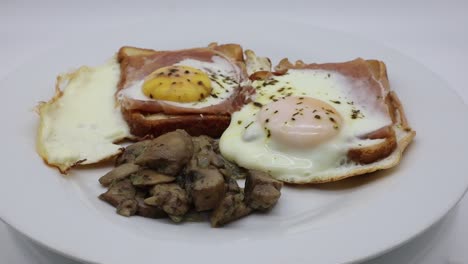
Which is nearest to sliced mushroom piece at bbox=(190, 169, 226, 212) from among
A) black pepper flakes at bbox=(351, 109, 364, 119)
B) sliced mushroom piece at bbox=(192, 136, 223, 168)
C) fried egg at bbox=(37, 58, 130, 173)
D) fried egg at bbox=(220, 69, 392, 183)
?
sliced mushroom piece at bbox=(192, 136, 223, 168)

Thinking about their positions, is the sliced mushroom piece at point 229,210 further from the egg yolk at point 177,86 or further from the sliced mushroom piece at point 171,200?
the egg yolk at point 177,86

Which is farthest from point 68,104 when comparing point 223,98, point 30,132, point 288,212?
point 288,212

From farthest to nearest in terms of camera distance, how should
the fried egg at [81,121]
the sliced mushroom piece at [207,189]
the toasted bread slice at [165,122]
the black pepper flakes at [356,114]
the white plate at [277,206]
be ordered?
the toasted bread slice at [165,122] → the black pepper flakes at [356,114] → the fried egg at [81,121] → the sliced mushroom piece at [207,189] → the white plate at [277,206]

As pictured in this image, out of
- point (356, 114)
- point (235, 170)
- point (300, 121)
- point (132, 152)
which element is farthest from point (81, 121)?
point (356, 114)

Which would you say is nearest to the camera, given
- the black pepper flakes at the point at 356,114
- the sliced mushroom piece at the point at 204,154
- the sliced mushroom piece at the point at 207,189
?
the sliced mushroom piece at the point at 207,189

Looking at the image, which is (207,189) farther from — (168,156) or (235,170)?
A: (235,170)

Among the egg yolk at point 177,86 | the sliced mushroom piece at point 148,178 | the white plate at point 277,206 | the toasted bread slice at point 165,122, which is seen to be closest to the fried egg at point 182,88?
the egg yolk at point 177,86
